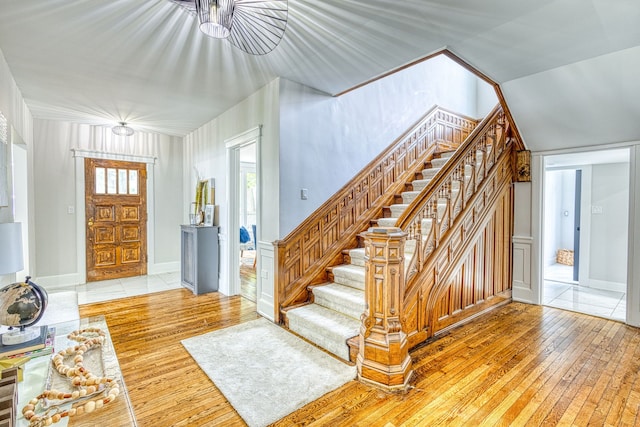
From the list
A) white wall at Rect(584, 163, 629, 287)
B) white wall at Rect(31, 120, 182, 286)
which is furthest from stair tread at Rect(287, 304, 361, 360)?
white wall at Rect(584, 163, 629, 287)

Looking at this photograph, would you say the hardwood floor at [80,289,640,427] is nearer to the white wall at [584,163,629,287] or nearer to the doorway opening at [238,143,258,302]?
the white wall at [584,163,629,287]

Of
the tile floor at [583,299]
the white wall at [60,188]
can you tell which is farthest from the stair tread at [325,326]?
the white wall at [60,188]

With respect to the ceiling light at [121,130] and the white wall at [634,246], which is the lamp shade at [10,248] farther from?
the white wall at [634,246]

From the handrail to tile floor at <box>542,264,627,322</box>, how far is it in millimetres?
1997

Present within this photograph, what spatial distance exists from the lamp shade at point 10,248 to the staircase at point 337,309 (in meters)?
2.23

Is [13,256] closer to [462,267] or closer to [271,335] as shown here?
[271,335]

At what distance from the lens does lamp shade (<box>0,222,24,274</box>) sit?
209 cm

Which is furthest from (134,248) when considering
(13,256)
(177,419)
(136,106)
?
(177,419)

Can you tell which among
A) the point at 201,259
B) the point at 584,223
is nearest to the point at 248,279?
the point at 201,259

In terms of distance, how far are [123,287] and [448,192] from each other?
5.01 m

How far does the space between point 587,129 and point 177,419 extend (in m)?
4.62

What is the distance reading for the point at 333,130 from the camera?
3850mm

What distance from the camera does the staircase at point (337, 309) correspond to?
276 centimetres

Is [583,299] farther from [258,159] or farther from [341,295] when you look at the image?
[258,159]
